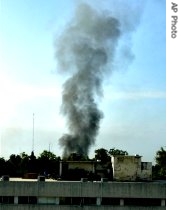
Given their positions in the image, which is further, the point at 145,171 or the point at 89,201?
the point at 145,171

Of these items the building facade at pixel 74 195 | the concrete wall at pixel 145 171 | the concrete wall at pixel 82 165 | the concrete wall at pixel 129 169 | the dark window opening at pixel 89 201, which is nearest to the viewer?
the building facade at pixel 74 195

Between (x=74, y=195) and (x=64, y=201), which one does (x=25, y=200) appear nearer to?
(x=64, y=201)

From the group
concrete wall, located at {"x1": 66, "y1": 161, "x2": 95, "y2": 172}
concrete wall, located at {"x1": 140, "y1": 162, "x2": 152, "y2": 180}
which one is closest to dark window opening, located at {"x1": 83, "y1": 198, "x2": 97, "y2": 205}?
concrete wall, located at {"x1": 140, "y1": 162, "x2": 152, "y2": 180}

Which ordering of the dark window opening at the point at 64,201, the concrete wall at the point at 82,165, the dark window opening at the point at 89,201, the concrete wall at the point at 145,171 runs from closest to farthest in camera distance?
the dark window opening at the point at 89,201 → the dark window opening at the point at 64,201 → the concrete wall at the point at 145,171 → the concrete wall at the point at 82,165

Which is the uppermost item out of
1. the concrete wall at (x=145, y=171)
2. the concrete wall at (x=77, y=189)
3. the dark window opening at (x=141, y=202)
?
the concrete wall at (x=145, y=171)

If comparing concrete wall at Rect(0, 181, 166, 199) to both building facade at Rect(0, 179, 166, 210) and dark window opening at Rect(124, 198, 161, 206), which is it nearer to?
building facade at Rect(0, 179, 166, 210)

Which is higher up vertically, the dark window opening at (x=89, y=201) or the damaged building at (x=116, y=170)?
the damaged building at (x=116, y=170)

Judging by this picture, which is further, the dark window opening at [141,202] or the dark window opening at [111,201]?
the dark window opening at [141,202]

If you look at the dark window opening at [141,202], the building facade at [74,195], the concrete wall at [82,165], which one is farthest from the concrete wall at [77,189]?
the concrete wall at [82,165]

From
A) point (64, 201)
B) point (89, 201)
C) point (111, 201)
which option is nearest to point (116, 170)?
point (111, 201)

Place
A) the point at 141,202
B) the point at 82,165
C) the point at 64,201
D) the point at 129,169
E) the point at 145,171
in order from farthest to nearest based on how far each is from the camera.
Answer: the point at 82,165 < the point at 145,171 < the point at 129,169 < the point at 141,202 < the point at 64,201

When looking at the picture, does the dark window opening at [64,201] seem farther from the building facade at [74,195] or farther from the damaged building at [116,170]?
the damaged building at [116,170]

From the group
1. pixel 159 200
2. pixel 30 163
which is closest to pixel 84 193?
pixel 159 200
